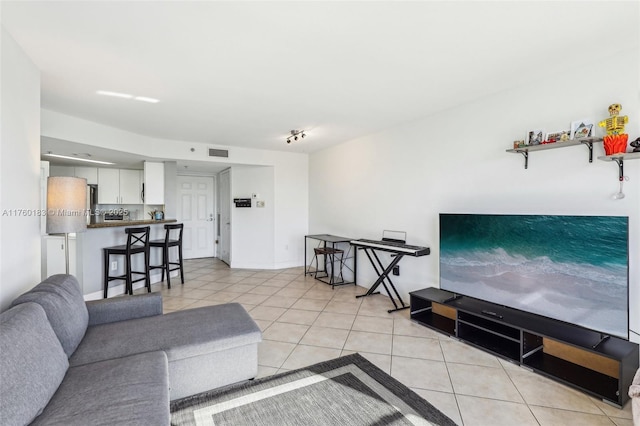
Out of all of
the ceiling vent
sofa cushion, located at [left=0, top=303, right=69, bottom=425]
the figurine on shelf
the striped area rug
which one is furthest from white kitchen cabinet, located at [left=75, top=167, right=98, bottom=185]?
the figurine on shelf

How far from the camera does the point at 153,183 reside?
5.28m

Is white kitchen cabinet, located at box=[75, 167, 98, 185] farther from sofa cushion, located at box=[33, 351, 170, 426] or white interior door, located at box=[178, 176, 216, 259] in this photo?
sofa cushion, located at box=[33, 351, 170, 426]

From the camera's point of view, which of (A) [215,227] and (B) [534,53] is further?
(A) [215,227]

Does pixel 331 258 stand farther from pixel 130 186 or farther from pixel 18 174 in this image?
pixel 130 186

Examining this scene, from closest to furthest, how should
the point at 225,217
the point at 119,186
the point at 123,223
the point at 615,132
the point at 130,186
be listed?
the point at 615,132
the point at 123,223
the point at 119,186
the point at 130,186
the point at 225,217

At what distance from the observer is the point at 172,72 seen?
8.32ft

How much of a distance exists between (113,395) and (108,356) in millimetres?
500

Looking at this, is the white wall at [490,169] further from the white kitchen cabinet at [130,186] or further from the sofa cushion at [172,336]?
the white kitchen cabinet at [130,186]

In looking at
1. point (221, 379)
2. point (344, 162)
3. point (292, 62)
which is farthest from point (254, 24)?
point (344, 162)

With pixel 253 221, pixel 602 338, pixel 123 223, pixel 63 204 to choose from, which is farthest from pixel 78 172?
pixel 602 338

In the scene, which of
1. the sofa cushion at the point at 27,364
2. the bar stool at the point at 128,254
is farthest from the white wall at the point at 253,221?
the sofa cushion at the point at 27,364

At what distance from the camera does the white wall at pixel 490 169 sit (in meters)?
2.25

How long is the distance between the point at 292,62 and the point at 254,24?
51cm

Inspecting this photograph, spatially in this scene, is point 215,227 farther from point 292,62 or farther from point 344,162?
point 292,62
